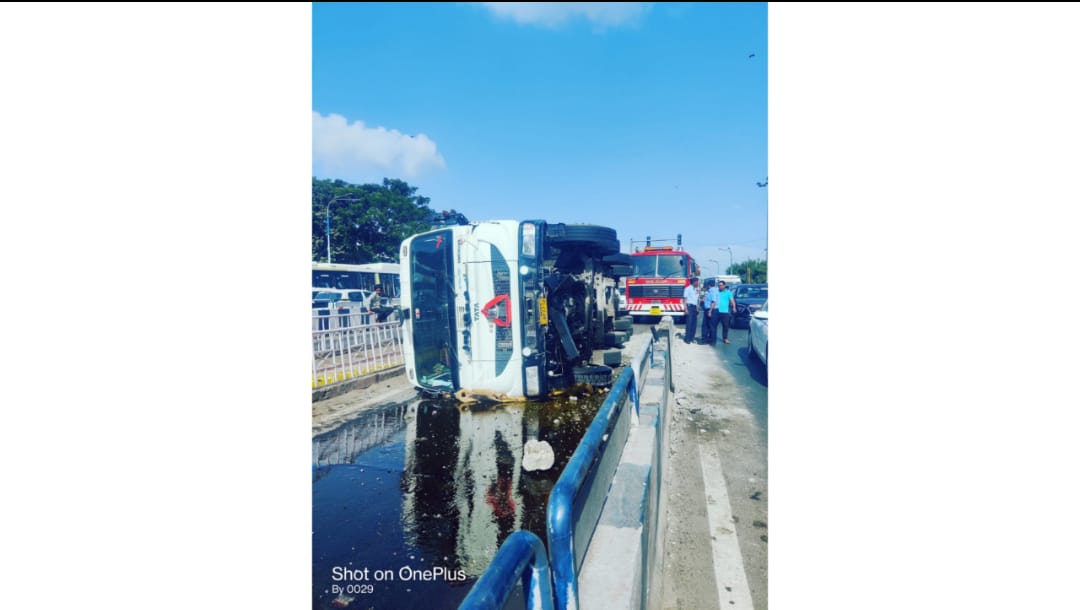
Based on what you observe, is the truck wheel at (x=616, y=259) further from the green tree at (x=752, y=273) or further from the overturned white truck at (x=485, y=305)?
the green tree at (x=752, y=273)

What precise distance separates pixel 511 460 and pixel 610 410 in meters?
1.74

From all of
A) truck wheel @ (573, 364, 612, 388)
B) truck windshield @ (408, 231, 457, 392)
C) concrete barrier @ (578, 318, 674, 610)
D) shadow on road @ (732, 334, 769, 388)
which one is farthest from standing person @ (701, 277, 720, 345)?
concrete barrier @ (578, 318, 674, 610)

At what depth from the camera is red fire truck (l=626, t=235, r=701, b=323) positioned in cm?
1298

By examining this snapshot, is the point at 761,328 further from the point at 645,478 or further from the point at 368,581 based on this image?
the point at 368,581

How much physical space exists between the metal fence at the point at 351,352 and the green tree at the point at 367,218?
42.6 inches

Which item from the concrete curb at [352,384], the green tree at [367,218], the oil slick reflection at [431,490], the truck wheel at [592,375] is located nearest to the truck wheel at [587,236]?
the green tree at [367,218]

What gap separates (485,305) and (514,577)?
3.63m

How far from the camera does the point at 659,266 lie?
43.3 ft

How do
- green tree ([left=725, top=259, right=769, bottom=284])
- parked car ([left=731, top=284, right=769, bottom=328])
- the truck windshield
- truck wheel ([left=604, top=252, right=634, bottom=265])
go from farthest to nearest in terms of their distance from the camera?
green tree ([left=725, top=259, right=769, bottom=284]) → parked car ([left=731, top=284, right=769, bottom=328]) → truck wheel ([left=604, top=252, right=634, bottom=265]) → the truck windshield

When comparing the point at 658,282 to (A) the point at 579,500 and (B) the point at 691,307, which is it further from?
(A) the point at 579,500

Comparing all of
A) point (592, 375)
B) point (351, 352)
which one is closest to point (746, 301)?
point (592, 375)

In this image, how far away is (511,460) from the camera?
3730mm

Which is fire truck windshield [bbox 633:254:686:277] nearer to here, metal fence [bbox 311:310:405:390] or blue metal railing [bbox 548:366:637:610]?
metal fence [bbox 311:310:405:390]
